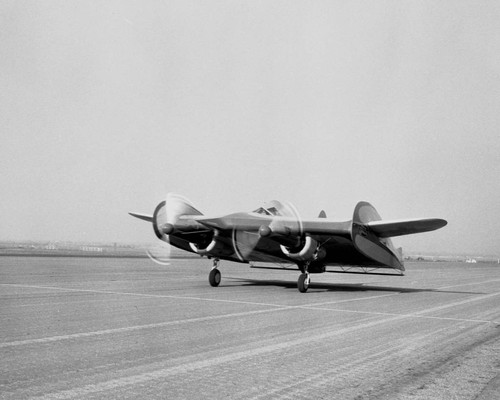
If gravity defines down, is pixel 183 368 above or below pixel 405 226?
below

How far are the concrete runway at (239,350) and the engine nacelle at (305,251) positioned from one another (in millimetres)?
4525

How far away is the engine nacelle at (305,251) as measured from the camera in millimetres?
19328

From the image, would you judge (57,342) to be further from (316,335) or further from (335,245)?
(335,245)

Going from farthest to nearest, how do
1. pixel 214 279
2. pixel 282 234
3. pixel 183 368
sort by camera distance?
1. pixel 214 279
2. pixel 282 234
3. pixel 183 368

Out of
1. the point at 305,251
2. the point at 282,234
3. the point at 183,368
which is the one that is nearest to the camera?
the point at 183,368

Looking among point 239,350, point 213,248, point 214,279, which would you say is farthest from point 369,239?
point 239,350

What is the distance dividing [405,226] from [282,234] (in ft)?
16.5

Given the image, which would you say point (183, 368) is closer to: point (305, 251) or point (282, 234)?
point (282, 234)

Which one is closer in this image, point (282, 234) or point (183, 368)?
point (183, 368)

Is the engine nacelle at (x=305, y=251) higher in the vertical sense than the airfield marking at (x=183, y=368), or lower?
higher

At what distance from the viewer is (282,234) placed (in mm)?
18875

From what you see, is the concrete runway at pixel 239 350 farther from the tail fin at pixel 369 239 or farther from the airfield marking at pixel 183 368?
the tail fin at pixel 369 239

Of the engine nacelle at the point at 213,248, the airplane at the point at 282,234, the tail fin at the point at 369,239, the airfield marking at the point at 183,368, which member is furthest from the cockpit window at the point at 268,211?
the airfield marking at the point at 183,368

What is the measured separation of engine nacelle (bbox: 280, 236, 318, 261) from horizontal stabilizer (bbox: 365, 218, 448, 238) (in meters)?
2.30
